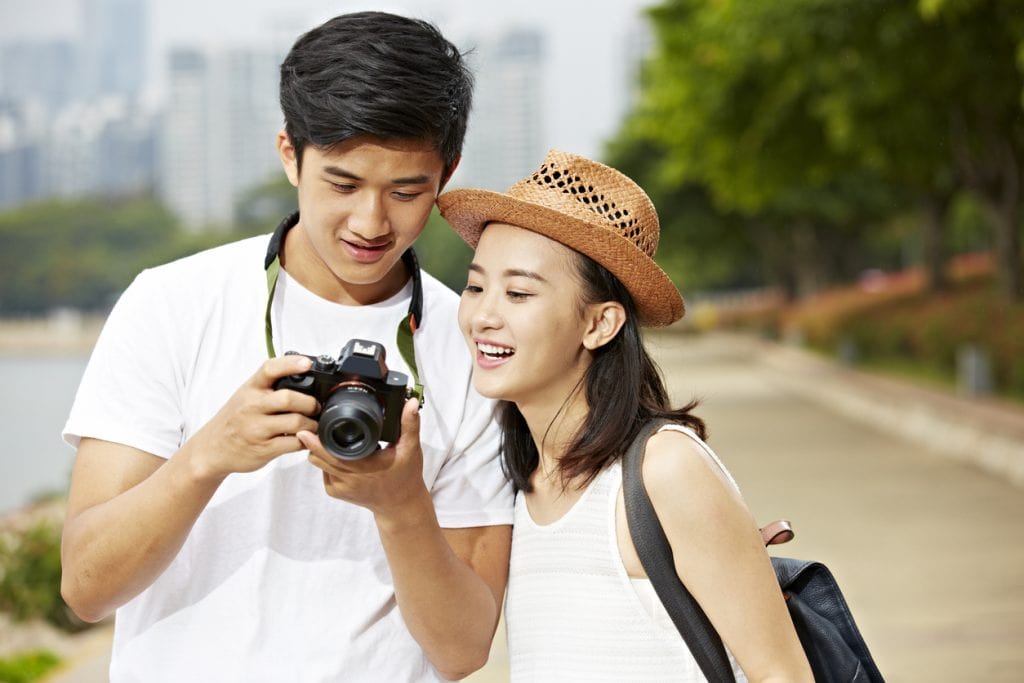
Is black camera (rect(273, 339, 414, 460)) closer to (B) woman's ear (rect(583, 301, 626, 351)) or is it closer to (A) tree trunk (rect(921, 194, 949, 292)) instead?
(B) woman's ear (rect(583, 301, 626, 351))

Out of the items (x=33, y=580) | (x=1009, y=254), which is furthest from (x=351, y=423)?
(x=1009, y=254)

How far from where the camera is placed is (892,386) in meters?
19.8

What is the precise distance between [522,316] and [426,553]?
0.46 m

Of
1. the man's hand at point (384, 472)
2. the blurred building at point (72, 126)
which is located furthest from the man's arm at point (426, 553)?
the blurred building at point (72, 126)

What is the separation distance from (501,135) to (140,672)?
11636 centimetres

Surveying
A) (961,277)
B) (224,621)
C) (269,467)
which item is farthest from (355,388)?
(961,277)

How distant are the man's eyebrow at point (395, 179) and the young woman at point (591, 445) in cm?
15

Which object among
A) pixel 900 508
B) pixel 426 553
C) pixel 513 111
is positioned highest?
pixel 426 553

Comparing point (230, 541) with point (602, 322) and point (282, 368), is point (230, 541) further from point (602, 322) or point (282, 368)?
point (602, 322)

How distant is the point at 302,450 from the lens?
212 centimetres

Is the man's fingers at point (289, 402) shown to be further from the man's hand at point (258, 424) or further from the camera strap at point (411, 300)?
the camera strap at point (411, 300)

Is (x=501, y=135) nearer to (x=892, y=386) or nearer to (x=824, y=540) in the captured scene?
(x=892, y=386)

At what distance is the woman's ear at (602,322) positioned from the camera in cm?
248

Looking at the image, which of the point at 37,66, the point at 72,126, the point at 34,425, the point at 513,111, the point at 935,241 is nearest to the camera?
the point at 935,241
